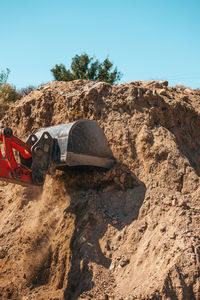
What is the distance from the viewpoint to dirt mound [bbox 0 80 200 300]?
6199mm

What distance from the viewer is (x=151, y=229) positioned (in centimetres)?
682

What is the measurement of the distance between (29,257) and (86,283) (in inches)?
64.5

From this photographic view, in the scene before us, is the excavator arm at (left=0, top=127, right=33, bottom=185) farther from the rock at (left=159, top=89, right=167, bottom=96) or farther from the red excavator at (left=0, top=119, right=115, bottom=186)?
the rock at (left=159, top=89, right=167, bottom=96)

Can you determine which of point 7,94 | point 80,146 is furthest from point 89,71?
point 80,146

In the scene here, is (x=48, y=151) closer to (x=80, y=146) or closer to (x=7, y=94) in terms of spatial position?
(x=80, y=146)

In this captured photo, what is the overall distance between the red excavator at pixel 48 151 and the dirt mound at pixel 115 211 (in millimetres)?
717

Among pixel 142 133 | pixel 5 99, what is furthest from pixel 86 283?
pixel 5 99

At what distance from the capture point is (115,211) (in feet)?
24.8

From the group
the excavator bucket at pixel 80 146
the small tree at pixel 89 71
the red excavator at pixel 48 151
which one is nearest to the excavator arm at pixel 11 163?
the red excavator at pixel 48 151

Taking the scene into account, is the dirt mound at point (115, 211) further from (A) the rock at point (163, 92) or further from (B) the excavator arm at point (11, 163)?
(B) the excavator arm at point (11, 163)

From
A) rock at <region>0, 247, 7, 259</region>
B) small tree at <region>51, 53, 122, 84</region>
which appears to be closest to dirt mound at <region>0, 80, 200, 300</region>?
rock at <region>0, 247, 7, 259</region>

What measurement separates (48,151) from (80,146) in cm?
66

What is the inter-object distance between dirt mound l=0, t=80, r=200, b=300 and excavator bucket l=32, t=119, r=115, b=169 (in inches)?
15.2

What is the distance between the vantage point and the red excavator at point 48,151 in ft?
22.1
